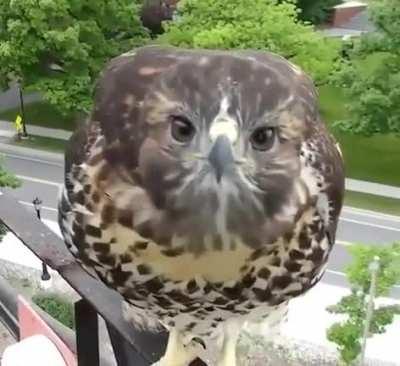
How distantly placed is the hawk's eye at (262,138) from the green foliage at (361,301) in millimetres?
4530

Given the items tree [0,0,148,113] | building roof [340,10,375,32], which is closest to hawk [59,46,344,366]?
tree [0,0,148,113]

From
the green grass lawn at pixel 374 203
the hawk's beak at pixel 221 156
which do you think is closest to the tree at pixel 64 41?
the green grass lawn at pixel 374 203

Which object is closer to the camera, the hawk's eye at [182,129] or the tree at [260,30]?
the hawk's eye at [182,129]

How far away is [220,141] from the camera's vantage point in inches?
38.9

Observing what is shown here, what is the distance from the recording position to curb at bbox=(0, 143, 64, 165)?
32.7ft

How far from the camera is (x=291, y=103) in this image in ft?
3.59

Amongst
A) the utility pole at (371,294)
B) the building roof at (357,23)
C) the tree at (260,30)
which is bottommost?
the building roof at (357,23)

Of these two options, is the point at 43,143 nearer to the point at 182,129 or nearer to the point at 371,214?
the point at 371,214

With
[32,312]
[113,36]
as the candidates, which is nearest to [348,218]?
[113,36]

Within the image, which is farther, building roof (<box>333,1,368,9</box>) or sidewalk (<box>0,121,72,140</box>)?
building roof (<box>333,1,368,9</box>)

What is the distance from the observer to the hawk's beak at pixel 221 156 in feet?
3.24

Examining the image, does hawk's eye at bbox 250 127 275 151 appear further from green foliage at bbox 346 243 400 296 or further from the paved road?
the paved road

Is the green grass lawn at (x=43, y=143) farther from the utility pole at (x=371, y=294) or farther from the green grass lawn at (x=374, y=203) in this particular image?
the utility pole at (x=371, y=294)

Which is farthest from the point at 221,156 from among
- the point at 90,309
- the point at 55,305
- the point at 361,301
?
the point at 55,305
